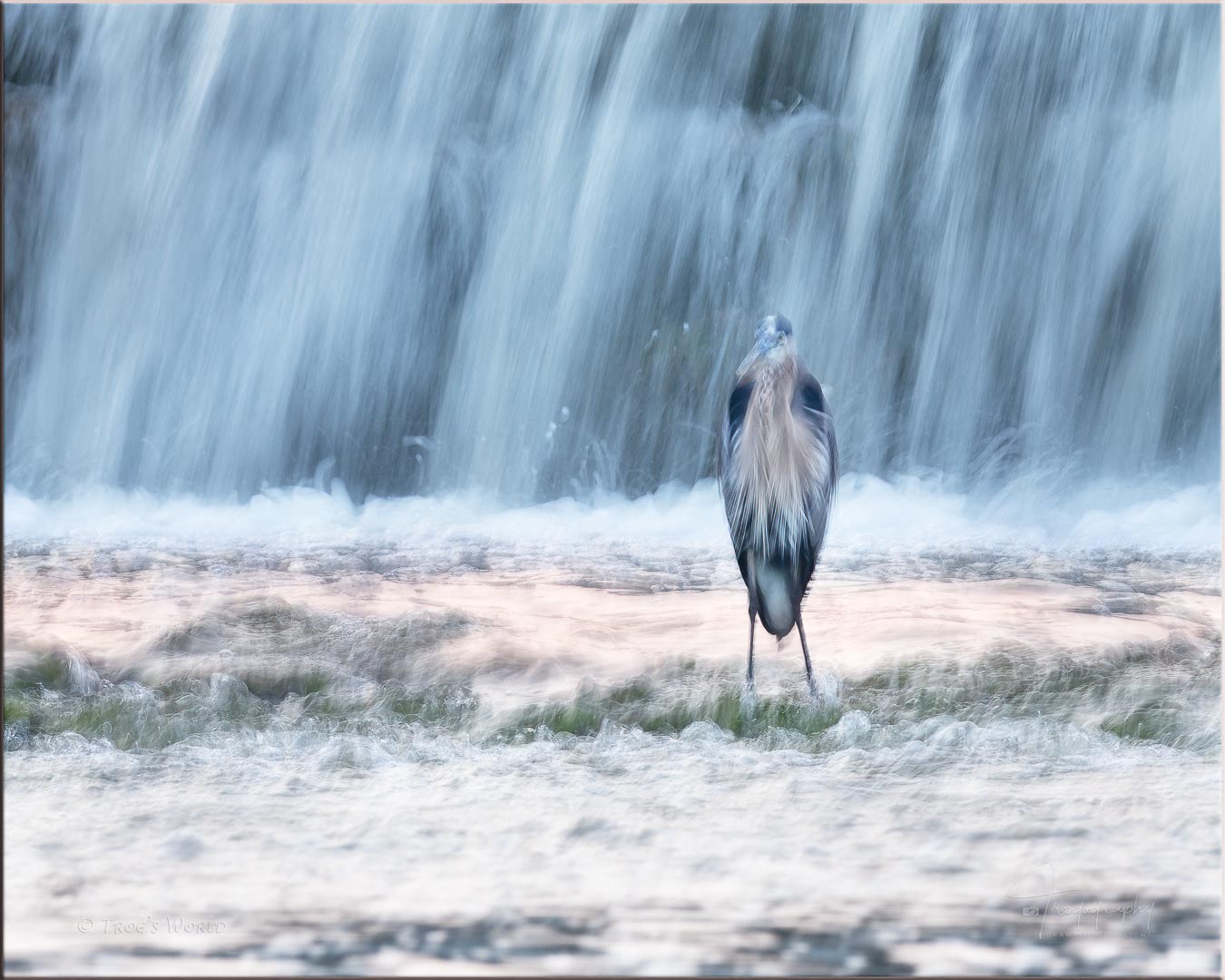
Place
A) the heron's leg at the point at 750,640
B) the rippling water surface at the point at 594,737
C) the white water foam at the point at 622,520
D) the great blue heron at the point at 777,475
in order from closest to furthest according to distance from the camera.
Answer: the rippling water surface at the point at 594,737
the great blue heron at the point at 777,475
the heron's leg at the point at 750,640
the white water foam at the point at 622,520

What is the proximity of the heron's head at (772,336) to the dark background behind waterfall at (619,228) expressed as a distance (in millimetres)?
193

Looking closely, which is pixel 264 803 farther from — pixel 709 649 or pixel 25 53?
pixel 25 53

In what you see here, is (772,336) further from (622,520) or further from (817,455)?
(622,520)

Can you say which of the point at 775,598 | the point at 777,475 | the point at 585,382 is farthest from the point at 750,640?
the point at 585,382

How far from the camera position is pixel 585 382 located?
356cm

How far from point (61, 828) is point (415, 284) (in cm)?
197

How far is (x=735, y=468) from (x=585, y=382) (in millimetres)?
701

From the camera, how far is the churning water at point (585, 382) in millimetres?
3252

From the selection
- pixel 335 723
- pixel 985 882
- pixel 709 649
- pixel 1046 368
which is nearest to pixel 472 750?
pixel 335 723

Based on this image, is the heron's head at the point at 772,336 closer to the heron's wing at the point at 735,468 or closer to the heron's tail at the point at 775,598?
the heron's wing at the point at 735,468

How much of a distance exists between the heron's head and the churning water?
0.62 ft

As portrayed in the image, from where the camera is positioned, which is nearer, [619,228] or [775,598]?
[775,598]

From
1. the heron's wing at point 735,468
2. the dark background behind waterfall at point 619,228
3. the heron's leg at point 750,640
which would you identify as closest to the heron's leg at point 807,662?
the heron's leg at point 750,640

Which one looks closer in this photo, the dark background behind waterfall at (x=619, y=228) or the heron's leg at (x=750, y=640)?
the heron's leg at (x=750, y=640)
